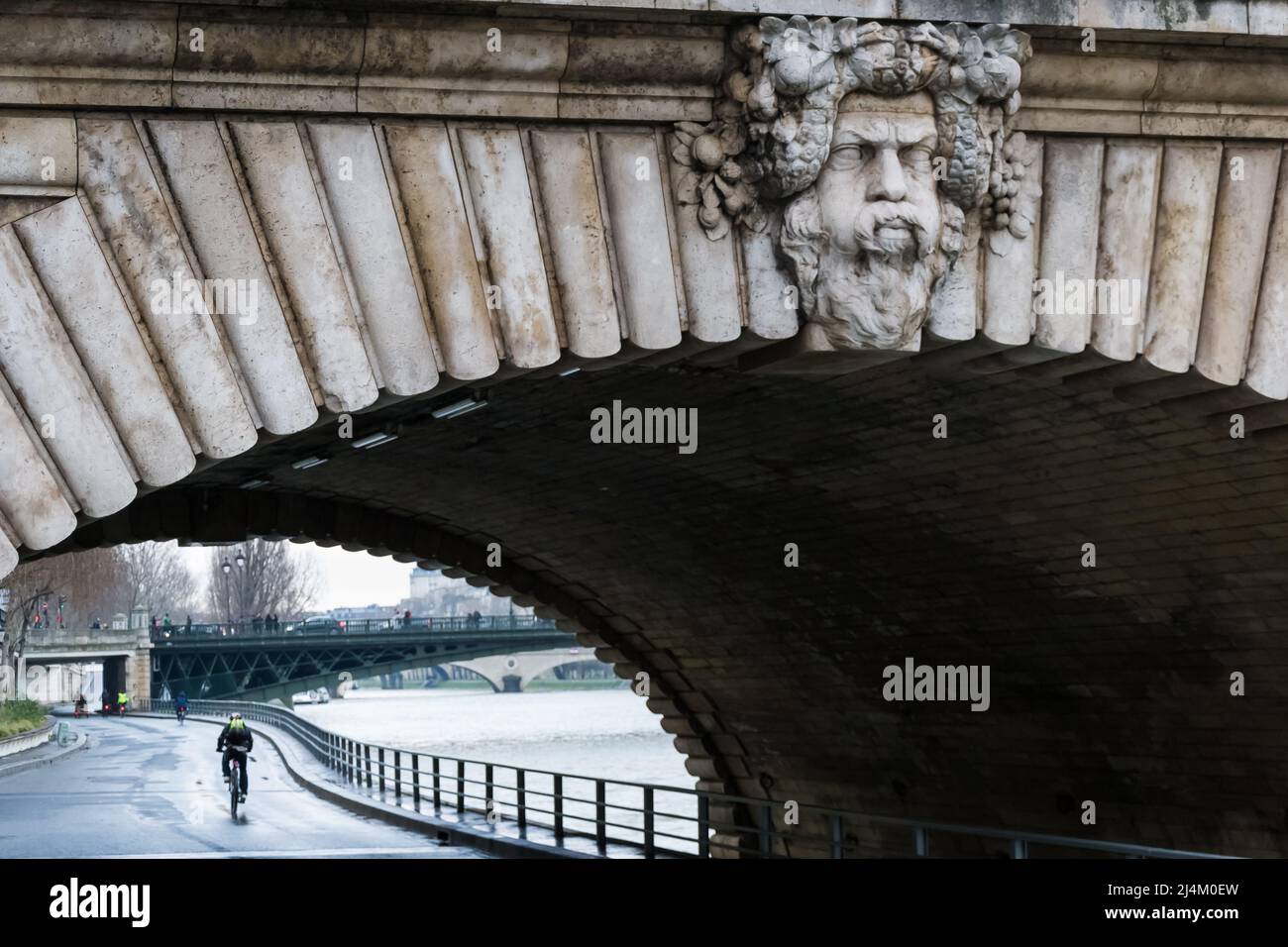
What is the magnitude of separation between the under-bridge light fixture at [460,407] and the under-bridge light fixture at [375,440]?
2.13 ft

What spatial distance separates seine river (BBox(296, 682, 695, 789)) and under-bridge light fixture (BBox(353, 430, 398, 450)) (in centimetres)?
1963

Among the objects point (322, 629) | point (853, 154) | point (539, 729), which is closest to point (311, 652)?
point (322, 629)

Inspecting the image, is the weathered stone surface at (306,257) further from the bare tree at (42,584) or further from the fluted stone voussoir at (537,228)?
the bare tree at (42,584)

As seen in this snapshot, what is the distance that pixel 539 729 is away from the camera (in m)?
69.4

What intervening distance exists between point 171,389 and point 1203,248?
5.42 metres

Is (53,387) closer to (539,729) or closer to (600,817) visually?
(600,817)

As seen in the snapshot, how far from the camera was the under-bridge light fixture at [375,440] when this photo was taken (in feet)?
42.3

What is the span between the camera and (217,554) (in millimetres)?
113875

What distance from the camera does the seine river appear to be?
46281mm

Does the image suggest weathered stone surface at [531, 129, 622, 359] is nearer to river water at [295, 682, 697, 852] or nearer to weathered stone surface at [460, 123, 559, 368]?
weathered stone surface at [460, 123, 559, 368]

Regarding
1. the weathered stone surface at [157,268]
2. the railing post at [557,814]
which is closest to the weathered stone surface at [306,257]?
the weathered stone surface at [157,268]

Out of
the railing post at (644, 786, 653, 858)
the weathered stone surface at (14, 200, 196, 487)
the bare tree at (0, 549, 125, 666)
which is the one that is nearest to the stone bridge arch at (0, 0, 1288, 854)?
the weathered stone surface at (14, 200, 196, 487)

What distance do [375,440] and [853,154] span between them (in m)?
5.89

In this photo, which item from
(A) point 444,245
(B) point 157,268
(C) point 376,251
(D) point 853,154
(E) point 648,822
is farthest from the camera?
(E) point 648,822
